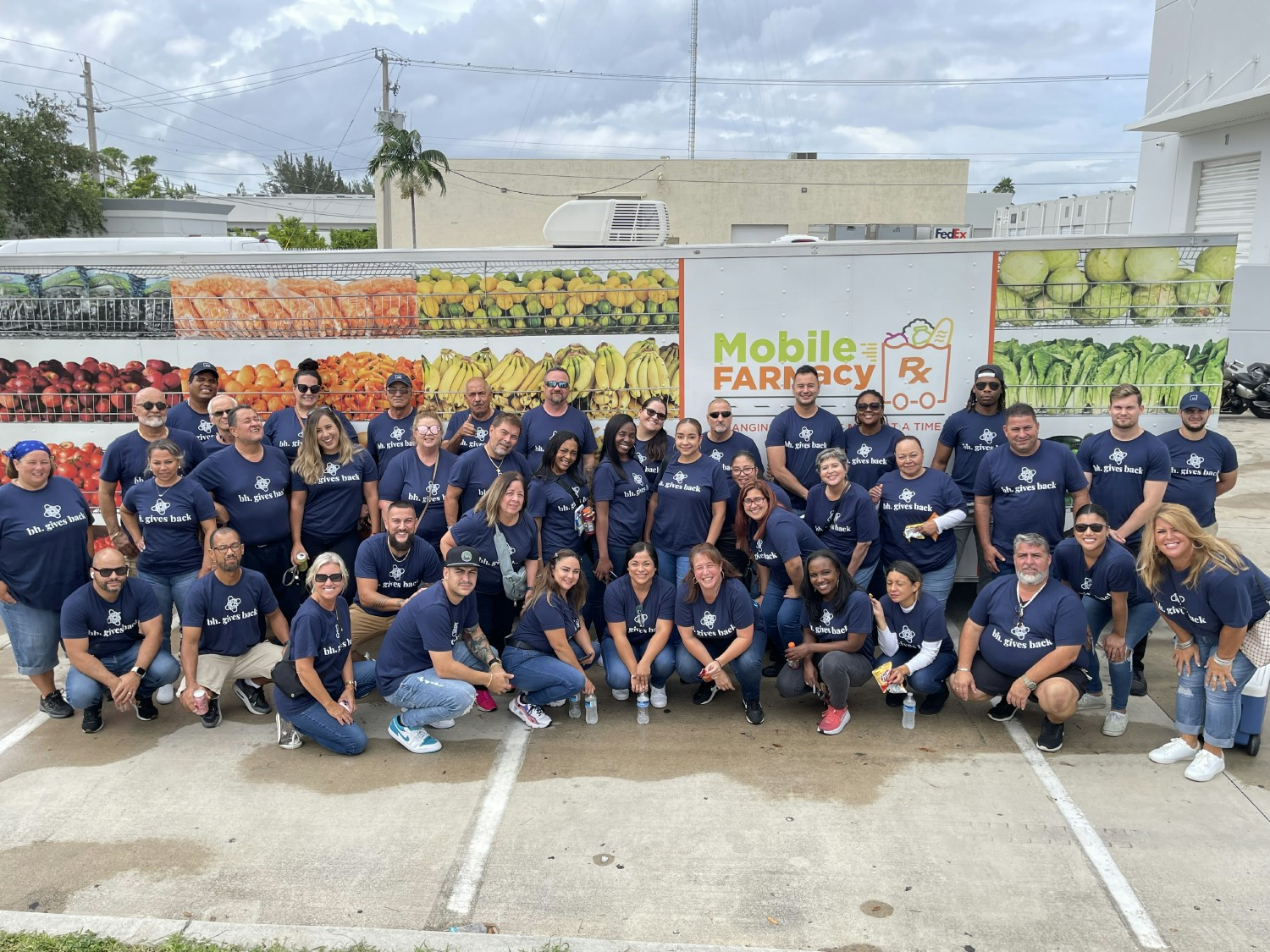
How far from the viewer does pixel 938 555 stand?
5977 mm

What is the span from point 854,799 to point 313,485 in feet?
12.7

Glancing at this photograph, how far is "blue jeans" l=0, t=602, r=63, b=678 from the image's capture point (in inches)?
220

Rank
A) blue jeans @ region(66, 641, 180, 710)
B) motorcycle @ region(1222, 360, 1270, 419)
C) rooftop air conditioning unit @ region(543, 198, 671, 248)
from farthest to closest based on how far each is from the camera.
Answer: motorcycle @ region(1222, 360, 1270, 419) < rooftop air conditioning unit @ region(543, 198, 671, 248) < blue jeans @ region(66, 641, 180, 710)

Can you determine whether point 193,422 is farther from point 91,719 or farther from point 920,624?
point 920,624

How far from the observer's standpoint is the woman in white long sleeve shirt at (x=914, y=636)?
210 inches

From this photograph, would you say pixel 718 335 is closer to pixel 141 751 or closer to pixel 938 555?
pixel 938 555

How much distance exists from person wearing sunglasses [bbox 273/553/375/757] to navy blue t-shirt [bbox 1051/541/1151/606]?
13.4 ft

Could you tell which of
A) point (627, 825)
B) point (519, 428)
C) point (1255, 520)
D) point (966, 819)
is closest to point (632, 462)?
point (519, 428)

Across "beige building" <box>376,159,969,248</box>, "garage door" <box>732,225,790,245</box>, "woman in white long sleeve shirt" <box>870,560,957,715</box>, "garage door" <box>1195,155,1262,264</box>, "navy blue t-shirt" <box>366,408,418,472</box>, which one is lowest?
"woman in white long sleeve shirt" <box>870,560,957,715</box>

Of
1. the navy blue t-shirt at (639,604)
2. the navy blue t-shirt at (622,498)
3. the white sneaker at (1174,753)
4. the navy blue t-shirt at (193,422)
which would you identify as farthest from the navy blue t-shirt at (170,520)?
the white sneaker at (1174,753)

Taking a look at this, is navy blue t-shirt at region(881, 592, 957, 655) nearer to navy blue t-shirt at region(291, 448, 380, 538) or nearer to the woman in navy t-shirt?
navy blue t-shirt at region(291, 448, 380, 538)

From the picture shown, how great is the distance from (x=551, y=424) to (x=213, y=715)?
2773 mm

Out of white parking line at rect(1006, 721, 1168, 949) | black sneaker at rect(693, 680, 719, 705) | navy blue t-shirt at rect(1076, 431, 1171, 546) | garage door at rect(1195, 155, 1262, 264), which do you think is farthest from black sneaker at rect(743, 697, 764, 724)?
garage door at rect(1195, 155, 1262, 264)

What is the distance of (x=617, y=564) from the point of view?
633 cm
